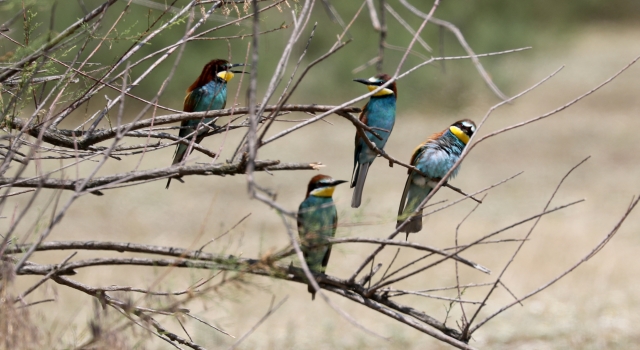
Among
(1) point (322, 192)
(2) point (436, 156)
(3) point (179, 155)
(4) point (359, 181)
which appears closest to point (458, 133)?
(2) point (436, 156)

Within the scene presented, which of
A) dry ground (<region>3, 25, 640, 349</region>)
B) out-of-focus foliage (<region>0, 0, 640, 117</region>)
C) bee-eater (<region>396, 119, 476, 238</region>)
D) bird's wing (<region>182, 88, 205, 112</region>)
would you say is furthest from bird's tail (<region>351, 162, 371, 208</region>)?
out-of-focus foliage (<region>0, 0, 640, 117</region>)

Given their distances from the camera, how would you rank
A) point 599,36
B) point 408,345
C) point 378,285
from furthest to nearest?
point 599,36 < point 408,345 < point 378,285

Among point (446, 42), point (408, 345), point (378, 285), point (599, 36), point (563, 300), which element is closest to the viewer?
point (378, 285)

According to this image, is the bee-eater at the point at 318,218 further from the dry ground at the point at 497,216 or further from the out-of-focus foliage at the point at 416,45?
the out-of-focus foliage at the point at 416,45

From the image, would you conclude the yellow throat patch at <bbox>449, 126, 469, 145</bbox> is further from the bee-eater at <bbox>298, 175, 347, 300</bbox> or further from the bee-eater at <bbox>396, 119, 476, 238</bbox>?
the bee-eater at <bbox>298, 175, 347, 300</bbox>

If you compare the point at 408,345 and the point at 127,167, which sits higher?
the point at 127,167

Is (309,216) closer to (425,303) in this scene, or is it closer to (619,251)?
(425,303)

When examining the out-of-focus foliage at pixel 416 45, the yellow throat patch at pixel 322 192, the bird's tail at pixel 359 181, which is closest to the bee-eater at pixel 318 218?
the yellow throat patch at pixel 322 192

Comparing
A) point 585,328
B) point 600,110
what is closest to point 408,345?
point 585,328

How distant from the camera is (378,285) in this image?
1049 mm

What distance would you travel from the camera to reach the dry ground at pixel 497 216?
20.0 feet

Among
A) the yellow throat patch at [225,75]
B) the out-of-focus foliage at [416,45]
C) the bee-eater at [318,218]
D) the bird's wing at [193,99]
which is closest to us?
the bee-eater at [318,218]

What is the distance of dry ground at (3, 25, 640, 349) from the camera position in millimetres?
6098

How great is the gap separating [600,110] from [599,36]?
7.83 feet
